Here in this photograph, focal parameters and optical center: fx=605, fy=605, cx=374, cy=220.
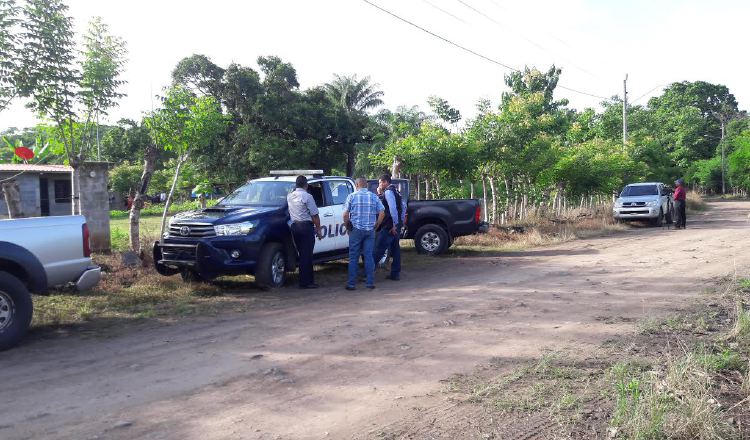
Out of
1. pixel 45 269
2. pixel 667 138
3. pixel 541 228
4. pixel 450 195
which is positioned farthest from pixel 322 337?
pixel 667 138

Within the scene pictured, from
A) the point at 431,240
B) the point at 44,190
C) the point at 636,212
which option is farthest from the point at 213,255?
the point at 44,190

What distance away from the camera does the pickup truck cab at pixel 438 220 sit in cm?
1434

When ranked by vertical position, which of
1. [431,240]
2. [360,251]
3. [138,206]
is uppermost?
[138,206]

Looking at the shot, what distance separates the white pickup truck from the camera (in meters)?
6.52

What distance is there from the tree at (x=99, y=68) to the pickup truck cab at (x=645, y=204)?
18949 millimetres

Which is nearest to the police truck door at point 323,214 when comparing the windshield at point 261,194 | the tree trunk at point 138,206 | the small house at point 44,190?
the windshield at point 261,194

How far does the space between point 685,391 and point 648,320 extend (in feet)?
9.67

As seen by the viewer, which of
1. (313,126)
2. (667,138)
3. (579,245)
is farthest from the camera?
(667,138)

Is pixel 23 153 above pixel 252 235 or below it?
above

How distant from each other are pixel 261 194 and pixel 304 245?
1567 mm

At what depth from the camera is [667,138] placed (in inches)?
2432

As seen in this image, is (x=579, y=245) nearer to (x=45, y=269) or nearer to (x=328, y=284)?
(x=328, y=284)

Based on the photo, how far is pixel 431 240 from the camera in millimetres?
14594

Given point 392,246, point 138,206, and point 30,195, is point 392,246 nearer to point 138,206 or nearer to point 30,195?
point 138,206
